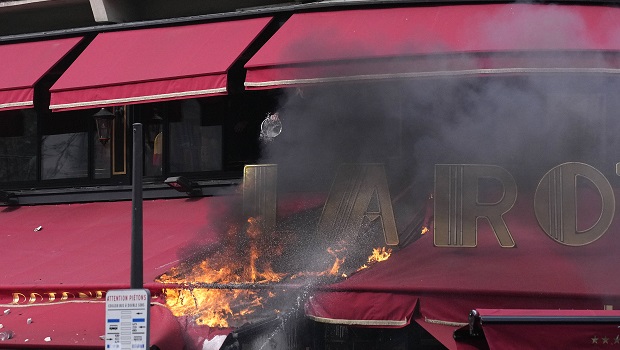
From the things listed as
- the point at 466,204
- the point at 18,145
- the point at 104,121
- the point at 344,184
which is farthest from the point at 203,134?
the point at 466,204

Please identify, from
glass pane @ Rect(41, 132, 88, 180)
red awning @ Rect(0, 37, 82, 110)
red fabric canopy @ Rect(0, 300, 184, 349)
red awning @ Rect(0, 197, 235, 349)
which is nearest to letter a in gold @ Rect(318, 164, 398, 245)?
red awning @ Rect(0, 197, 235, 349)

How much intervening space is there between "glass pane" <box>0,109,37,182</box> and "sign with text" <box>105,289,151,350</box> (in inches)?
211

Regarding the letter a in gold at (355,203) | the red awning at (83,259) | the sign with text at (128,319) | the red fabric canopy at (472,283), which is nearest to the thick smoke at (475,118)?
the letter a in gold at (355,203)

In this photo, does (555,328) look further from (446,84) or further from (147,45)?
(147,45)

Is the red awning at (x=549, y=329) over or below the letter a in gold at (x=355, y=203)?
below

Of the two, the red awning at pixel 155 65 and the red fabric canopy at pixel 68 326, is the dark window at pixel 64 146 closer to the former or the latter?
the red awning at pixel 155 65

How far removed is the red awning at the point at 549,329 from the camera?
299 inches

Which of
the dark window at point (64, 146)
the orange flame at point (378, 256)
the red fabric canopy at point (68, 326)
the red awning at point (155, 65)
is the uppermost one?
the red awning at point (155, 65)

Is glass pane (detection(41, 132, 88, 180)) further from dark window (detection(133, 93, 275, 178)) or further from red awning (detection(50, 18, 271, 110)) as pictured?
red awning (detection(50, 18, 271, 110))

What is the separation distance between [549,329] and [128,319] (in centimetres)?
302

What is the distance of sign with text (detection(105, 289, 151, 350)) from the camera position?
766 cm

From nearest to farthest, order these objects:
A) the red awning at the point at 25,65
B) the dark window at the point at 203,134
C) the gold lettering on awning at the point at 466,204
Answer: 1. the gold lettering on awning at the point at 466,204
2. the red awning at the point at 25,65
3. the dark window at the point at 203,134

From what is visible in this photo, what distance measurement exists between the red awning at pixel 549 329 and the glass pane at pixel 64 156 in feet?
20.2

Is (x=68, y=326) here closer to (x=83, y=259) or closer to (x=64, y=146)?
(x=83, y=259)
